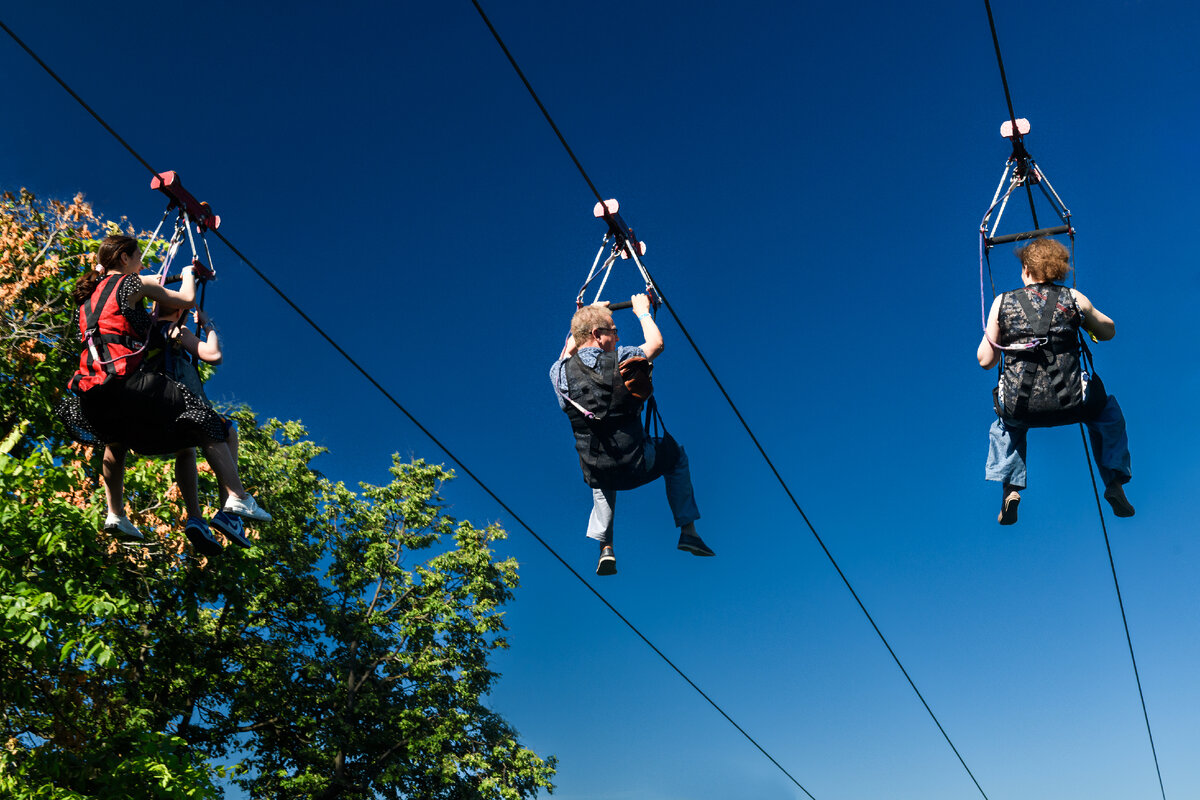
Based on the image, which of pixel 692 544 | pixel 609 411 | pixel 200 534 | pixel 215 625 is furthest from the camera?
pixel 215 625

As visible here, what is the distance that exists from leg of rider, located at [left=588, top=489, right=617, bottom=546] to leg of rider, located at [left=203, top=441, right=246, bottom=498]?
97.0 inches

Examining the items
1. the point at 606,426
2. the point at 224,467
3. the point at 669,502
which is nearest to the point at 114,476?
the point at 224,467

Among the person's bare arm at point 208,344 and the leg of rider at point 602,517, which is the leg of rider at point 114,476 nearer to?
the person's bare arm at point 208,344

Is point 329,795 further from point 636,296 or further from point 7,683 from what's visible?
point 636,296

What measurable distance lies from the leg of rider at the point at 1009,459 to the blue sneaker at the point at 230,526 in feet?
16.5

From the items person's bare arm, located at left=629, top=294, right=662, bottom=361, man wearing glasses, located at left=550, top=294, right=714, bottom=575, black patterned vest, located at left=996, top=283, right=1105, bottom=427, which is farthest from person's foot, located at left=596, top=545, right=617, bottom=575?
black patterned vest, located at left=996, top=283, right=1105, bottom=427

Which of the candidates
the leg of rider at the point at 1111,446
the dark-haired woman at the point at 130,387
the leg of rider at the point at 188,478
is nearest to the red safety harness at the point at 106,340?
the dark-haired woman at the point at 130,387

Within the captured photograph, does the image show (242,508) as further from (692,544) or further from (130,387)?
(692,544)

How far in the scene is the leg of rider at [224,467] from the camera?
19.8ft

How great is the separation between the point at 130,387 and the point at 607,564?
3.30 m

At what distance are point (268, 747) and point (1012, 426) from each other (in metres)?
18.0

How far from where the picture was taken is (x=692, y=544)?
744cm

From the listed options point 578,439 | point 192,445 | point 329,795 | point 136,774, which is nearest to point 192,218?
point 192,445

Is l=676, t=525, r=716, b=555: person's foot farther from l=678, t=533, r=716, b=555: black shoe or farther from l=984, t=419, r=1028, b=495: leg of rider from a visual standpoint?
l=984, t=419, r=1028, b=495: leg of rider
